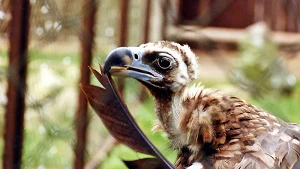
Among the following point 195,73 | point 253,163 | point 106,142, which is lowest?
point 106,142

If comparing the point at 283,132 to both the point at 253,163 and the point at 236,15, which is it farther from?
the point at 236,15

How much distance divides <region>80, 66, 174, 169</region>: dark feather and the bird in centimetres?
17

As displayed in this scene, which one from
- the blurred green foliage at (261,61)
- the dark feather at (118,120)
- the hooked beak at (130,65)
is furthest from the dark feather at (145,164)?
the blurred green foliage at (261,61)

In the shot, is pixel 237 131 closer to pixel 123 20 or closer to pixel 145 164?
pixel 145 164

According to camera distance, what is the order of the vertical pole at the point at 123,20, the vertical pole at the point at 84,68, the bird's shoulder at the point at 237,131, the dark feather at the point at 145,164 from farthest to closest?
the vertical pole at the point at 123,20 → the vertical pole at the point at 84,68 → the bird's shoulder at the point at 237,131 → the dark feather at the point at 145,164

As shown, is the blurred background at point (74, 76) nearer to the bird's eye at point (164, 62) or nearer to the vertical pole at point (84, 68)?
the vertical pole at point (84, 68)

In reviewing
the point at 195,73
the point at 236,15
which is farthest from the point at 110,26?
the point at 236,15

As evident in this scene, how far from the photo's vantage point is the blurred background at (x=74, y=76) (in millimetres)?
1910

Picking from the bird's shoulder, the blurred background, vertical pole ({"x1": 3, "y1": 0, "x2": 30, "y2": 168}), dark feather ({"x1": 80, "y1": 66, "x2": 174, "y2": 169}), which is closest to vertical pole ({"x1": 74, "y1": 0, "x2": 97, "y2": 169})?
the blurred background

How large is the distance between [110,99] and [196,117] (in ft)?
1.12

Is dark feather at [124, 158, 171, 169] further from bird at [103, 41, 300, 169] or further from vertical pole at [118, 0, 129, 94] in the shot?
vertical pole at [118, 0, 129, 94]

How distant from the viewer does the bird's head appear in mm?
1404

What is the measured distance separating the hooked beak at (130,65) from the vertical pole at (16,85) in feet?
1.72

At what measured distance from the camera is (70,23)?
6.61 feet
